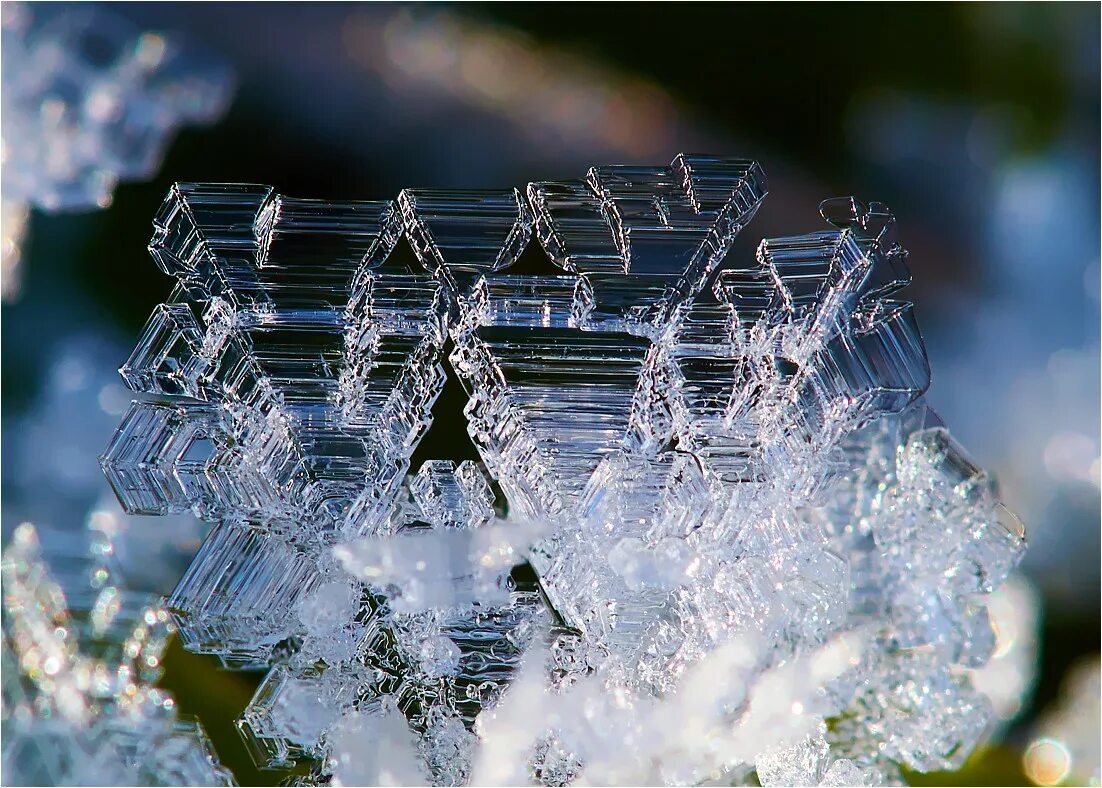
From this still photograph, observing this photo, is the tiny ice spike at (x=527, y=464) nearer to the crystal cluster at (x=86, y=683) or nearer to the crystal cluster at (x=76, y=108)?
the crystal cluster at (x=86, y=683)

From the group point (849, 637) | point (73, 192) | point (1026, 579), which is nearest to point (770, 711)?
point (849, 637)

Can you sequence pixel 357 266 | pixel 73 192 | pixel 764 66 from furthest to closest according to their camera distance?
pixel 764 66 < pixel 73 192 < pixel 357 266

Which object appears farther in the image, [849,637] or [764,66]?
[764,66]

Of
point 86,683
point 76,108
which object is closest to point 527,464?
point 86,683

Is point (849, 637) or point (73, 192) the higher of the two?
point (73, 192)

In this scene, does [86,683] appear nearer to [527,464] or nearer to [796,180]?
[527,464]

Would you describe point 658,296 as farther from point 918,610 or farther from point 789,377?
point 918,610

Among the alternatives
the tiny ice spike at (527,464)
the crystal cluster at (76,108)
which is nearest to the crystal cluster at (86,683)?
the tiny ice spike at (527,464)
